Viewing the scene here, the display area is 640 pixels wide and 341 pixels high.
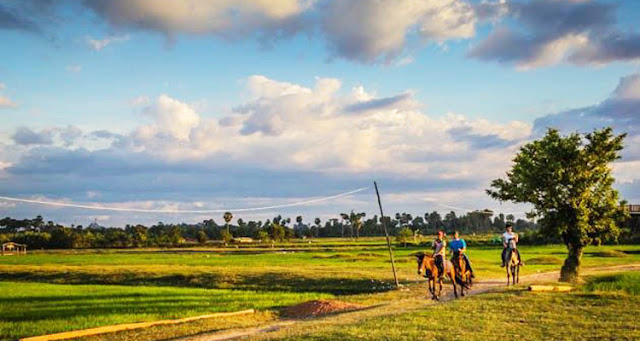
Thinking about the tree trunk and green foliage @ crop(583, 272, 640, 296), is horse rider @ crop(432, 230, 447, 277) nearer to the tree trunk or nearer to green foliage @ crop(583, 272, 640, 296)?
green foliage @ crop(583, 272, 640, 296)

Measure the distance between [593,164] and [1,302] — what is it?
120 feet

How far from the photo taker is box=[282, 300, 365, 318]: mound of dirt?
24.9m

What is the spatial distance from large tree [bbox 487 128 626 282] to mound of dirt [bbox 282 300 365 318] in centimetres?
1423

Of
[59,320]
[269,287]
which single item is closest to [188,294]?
[269,287]

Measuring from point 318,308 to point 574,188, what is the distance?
57.2ft

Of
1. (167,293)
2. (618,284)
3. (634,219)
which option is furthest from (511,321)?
(634,219)

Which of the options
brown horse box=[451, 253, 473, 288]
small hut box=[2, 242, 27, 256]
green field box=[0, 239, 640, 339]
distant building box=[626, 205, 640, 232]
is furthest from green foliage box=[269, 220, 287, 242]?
brown horse box=[451, 253, 473, 288]

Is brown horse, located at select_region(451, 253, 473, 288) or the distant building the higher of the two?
the distant building

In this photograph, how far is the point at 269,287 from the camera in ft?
130

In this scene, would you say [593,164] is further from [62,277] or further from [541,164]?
[62,277]

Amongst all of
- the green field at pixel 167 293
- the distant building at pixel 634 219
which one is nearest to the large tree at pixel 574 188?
the green field at pixel 167 293

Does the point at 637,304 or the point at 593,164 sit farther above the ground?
the point at 593,164

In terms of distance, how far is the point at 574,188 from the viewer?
32.1 metres

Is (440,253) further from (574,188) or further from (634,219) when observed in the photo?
(634,219)
